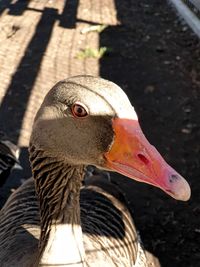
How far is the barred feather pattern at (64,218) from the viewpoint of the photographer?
216 cm

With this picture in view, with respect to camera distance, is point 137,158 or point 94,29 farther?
point 94,29

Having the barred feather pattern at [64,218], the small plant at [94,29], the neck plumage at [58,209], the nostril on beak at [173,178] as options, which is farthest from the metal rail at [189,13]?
the nostril on beak at [173,178]

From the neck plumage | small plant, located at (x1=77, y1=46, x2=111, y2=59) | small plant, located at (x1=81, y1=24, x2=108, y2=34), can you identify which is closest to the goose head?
the neck plumage

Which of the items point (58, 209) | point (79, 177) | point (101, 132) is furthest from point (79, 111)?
point (58, 209)

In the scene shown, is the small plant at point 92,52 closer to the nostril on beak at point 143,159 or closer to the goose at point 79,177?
the goose at point 79,177

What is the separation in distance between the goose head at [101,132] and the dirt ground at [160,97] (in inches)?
61.9

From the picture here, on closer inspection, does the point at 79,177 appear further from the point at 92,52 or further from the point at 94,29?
the point at 94,29

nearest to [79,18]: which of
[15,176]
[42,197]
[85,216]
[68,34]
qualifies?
[68,34]

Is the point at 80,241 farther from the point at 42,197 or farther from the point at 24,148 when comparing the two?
the point at 24,148

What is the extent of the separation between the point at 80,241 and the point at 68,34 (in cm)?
452

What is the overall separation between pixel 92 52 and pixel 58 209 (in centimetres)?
370

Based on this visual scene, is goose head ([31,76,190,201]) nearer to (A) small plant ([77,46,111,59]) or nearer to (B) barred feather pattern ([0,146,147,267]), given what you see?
(B) barred feather pattern ([0,146,147,267])

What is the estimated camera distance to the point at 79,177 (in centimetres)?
→ 217

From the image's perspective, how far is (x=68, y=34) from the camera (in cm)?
637
